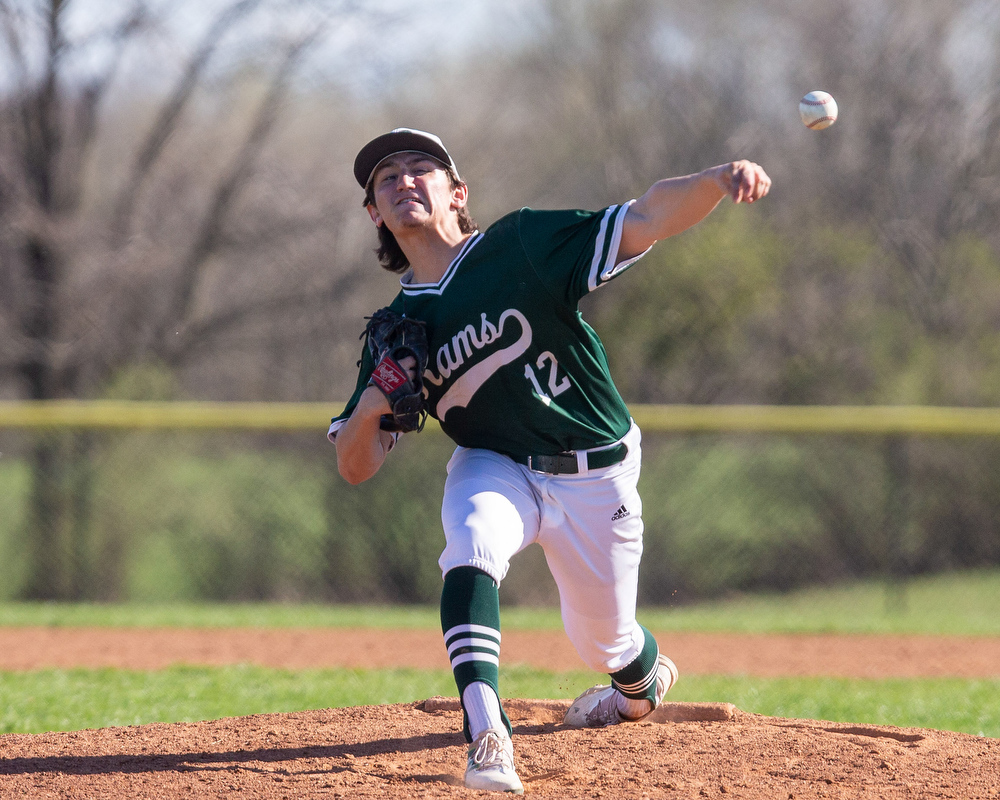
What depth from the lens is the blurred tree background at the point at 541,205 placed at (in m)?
8.66

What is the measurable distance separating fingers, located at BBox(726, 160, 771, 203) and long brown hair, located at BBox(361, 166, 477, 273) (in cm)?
110

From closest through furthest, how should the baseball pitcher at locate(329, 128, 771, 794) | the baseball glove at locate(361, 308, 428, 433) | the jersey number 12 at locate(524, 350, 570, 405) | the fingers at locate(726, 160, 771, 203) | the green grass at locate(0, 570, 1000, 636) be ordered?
the fingers at locate(726, 160, 771, 203) → the baseball pitcher at locate(329, 128, 771, 794) → the baseball glove at locate(361, 308, 428, 433) → the jersey number 12 at locate(524, 350, 570, 405) → the green grass at locate(0, 570, 1000, 636)

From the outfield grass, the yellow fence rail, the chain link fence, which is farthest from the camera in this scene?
the chain link fence

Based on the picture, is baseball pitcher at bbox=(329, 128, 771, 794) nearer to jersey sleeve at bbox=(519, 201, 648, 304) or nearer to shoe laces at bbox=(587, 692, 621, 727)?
jersey sleeve at bbox=(519, 201, 648, 304)

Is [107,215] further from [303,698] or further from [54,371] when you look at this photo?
[303,698]

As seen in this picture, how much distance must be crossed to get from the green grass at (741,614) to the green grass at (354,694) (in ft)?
6.01

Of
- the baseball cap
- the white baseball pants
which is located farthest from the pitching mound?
the baseball cap

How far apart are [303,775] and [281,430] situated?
18.6ft

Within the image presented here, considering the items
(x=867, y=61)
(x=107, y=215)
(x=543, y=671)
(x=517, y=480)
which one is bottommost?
(x=543, y=671)

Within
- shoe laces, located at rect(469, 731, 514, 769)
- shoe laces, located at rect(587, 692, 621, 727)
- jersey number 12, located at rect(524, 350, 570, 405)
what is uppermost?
jersey number 12, located at rect(524, 350, 570, 405)

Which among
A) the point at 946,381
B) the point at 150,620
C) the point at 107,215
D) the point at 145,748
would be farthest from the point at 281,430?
the point at 946,381

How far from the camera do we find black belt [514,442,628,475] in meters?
3.16

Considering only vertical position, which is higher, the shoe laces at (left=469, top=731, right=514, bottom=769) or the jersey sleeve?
the jersey sleeve

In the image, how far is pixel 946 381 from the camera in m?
12.5
